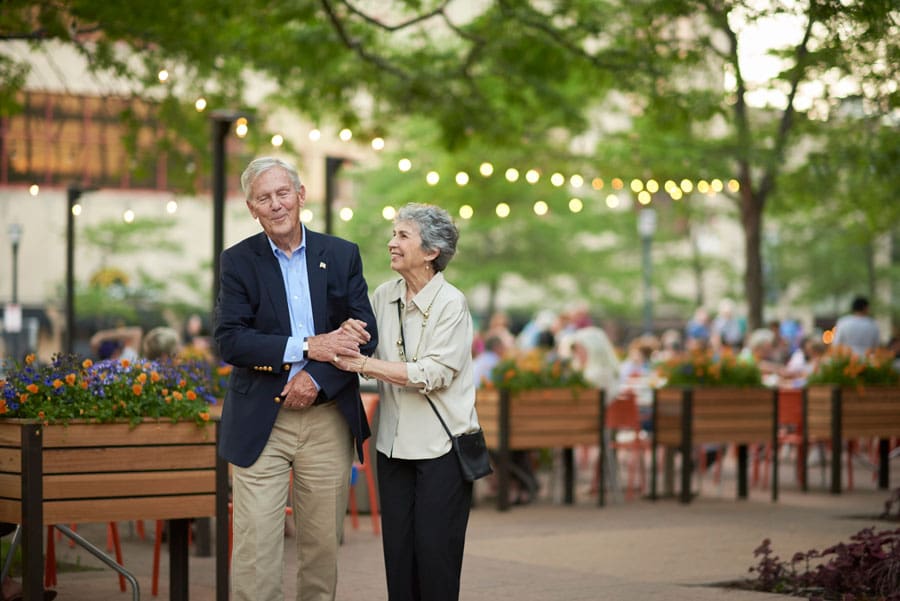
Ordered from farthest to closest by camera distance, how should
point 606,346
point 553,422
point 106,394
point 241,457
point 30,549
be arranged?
point 606,346 → point 553,422 → point 106,394 → point 30,549 → point 241,457

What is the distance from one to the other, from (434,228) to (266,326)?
817 mm

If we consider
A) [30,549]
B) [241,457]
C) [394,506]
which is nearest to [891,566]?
[394,506]

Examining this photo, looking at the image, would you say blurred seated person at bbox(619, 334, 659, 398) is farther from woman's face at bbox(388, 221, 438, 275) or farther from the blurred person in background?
woman's face at bbox(388, 221, 438, 275)

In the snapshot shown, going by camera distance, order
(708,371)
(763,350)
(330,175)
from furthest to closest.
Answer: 1. (763,350)
2. (330,175)
3. (708,371)

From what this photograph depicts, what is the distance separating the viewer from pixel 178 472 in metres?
6.63

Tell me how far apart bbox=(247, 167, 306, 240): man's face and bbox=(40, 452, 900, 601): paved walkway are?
2.94 metres

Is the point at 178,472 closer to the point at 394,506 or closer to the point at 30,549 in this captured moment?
the point at 30,549

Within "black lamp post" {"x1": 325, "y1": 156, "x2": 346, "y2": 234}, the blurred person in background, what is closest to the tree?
"black lamp post" {"x1": 325, "y1": 156, "x2": 346, "y2": 234}

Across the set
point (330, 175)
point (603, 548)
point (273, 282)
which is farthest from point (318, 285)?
point (330, 175)

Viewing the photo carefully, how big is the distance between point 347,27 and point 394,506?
1022 centimetres

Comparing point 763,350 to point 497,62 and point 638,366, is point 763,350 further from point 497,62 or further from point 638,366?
point 497,62

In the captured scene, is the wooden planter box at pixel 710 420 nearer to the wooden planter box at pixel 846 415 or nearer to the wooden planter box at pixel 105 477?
the wooden planter box at pixel 846 415

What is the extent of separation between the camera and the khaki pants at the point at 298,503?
5.60 metres

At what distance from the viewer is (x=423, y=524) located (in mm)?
5727
